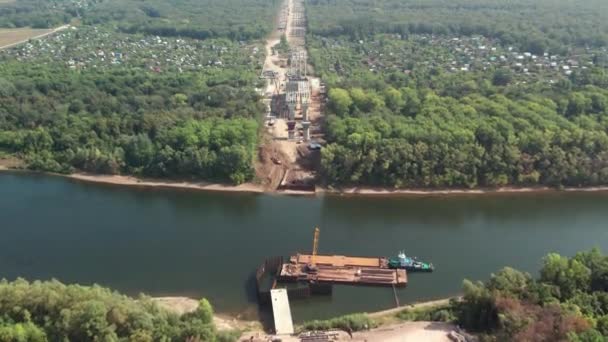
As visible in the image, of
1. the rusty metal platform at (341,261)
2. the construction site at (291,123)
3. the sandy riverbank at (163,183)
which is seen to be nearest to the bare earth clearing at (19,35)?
the construction site at (291,123)

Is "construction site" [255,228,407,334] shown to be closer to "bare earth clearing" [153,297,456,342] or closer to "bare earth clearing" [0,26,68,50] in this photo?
"bare earth clearing" [153,297,456,342]

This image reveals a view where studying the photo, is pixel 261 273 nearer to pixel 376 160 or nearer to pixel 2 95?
pixel 376 160

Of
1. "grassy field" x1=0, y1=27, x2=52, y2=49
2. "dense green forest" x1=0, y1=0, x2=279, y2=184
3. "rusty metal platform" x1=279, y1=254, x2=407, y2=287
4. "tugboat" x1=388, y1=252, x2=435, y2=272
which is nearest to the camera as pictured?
"rusty metal platform" x1=279, y1=254, x2=407, y2=287

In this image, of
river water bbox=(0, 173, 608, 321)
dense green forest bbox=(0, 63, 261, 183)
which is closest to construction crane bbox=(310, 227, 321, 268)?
river water bbox=(0, 173, 608, 321)

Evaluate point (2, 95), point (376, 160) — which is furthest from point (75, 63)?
Result: point (376, 160)

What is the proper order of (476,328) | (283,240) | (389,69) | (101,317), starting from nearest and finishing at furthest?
(101,317) < (476,328) < (283,240) < (389,69)

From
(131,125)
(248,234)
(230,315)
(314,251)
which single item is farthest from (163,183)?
(230,315)

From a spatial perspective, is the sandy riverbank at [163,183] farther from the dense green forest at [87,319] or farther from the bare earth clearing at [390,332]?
the dense green forest at [87,319]
